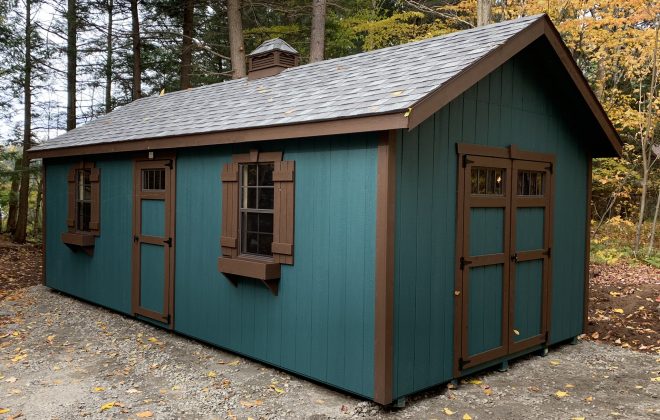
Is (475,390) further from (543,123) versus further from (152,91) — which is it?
(152,91)

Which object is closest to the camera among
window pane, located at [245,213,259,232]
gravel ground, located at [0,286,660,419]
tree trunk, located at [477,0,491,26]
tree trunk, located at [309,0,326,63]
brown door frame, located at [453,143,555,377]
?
gravel ground, located at [0,286,660,419]

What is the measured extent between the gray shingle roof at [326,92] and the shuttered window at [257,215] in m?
0.46

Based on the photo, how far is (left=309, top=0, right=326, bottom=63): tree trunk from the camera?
12391mm

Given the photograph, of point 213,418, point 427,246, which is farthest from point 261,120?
point 213,418

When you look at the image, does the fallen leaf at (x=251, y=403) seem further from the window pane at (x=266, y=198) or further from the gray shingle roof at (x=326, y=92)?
the gray shingle roof at (x=326, y=92)

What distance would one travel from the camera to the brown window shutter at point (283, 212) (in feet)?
16.8

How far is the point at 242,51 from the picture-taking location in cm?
1287

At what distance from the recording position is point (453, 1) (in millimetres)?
17219

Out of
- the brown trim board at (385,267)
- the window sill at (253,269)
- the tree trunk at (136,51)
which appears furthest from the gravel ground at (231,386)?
the tree trunk at (136,51)

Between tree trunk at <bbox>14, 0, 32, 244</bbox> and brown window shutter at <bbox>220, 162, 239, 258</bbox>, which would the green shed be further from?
tree trunk at <bbox>14, 0, 32, 244</bbox>

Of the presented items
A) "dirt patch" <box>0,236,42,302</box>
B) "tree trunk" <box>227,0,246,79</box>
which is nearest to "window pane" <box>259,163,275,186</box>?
"dirt patch" <box>0,236,42,302</box>

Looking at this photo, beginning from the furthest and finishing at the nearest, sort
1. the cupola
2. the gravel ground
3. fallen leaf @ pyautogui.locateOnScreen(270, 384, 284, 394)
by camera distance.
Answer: the cupola < fallen leaf @ pyautogui.locateOnScreen(270, 384, 284, 394) < the gravel ground

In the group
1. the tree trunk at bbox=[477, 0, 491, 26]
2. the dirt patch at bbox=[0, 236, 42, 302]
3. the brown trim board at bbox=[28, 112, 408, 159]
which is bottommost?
the dirt patch at bbox=[0, 236, 42, 302]

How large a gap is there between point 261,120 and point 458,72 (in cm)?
198
